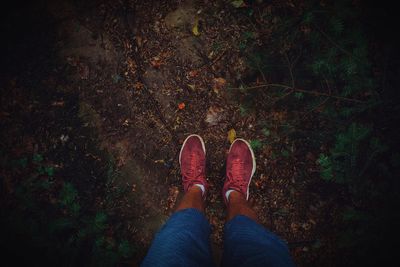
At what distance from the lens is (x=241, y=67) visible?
2.56m

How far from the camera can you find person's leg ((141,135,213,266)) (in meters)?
1.62

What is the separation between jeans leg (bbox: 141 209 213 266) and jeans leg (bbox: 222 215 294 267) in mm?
181

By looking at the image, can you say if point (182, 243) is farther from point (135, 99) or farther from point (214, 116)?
point (135, 99)

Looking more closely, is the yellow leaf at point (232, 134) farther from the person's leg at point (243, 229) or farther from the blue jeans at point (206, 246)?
the blue jeans at point (206, 246)

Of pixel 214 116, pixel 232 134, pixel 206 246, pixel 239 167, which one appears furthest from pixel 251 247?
pixel 214 116

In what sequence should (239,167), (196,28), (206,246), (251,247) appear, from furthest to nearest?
(196,28) → (239,167) → (206,246) → (251,247)

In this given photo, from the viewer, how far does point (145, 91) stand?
2633 mm

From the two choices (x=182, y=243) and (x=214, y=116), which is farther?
(x=214, y=116)

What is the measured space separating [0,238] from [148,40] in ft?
7.72

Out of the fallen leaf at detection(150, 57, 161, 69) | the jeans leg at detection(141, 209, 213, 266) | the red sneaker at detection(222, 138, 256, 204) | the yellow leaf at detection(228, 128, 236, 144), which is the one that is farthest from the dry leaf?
the jeans leg at detection(141, 209, 213, 266)

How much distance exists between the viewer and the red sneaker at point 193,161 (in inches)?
98.3

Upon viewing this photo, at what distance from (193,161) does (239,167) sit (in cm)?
47

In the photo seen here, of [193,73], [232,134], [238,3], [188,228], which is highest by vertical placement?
[238,3]

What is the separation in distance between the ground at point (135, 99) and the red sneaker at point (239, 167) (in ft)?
0.32
